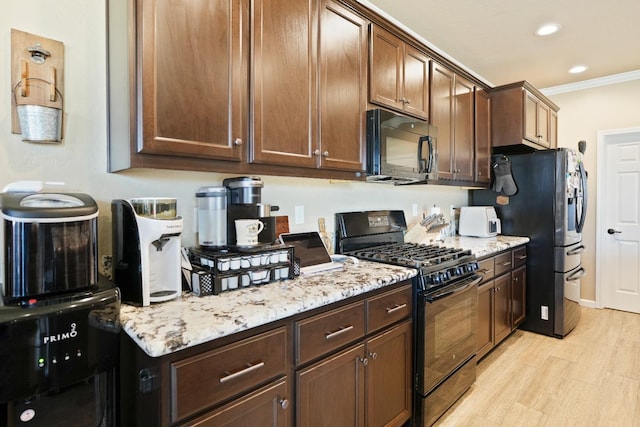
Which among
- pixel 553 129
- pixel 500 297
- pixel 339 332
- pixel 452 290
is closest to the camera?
pixel 339 332

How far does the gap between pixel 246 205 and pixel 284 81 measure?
636 mm

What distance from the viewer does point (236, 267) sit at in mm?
1415

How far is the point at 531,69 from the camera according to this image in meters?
3.49

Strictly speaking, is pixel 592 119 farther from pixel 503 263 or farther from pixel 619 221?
pixel 503 263

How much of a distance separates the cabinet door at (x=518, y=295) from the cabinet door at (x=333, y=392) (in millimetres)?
2198

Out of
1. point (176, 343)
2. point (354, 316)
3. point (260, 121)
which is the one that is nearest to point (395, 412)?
point (354, 316)

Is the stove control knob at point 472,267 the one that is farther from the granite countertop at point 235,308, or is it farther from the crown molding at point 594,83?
the crown molding at point 594,83

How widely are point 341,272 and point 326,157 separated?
0.62 m

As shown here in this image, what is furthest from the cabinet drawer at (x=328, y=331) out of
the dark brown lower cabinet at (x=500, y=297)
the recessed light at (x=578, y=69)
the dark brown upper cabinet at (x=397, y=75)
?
Result: the recessed light at (x=578, y=69)

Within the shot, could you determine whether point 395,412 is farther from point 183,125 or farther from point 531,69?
point 531,69

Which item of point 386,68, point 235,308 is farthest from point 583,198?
point 235,308

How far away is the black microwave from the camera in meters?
2.03

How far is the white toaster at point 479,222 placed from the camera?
334cm

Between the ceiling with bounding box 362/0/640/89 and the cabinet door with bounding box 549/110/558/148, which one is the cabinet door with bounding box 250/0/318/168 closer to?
the ceiling with bounding box 362/0/640/89
